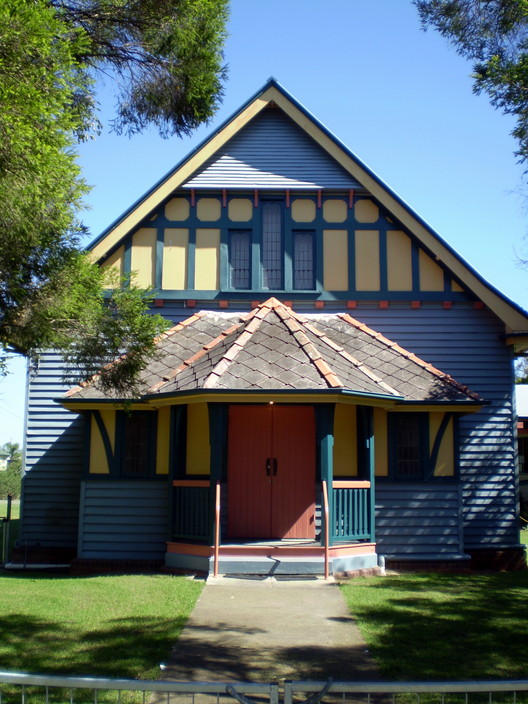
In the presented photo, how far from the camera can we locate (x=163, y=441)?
1452 cm

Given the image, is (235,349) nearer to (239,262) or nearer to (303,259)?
(239,262)

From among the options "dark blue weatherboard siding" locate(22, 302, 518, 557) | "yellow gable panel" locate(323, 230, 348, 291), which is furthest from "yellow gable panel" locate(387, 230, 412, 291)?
"yellow gable panel" locate(323, 230, 348, 291)

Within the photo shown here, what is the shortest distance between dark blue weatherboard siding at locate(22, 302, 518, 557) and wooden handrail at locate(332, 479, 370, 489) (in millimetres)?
3197

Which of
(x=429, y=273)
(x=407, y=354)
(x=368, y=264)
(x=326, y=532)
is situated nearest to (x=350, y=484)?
(x=326, y=532)

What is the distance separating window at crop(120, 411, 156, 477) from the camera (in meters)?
14.5

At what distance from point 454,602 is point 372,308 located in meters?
7.18

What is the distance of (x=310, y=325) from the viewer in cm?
1498

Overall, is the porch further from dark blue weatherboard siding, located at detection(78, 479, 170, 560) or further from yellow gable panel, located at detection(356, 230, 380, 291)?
yellow gable panel, located at detection(356, 230, 380, 291)

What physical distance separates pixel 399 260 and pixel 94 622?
1007cm

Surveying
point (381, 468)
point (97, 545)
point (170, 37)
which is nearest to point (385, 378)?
point (381, 468)

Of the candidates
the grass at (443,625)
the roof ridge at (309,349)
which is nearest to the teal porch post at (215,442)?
the roof ridge at (309,349)

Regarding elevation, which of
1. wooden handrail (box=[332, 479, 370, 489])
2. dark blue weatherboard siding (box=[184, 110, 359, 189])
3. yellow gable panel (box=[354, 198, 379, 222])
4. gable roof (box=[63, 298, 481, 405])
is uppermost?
dark blue weatherboard siding (box=[184, 110, 359, 189])

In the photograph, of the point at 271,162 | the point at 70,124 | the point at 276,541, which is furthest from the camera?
the point at 271,162

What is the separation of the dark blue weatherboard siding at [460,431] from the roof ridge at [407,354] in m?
0.31
